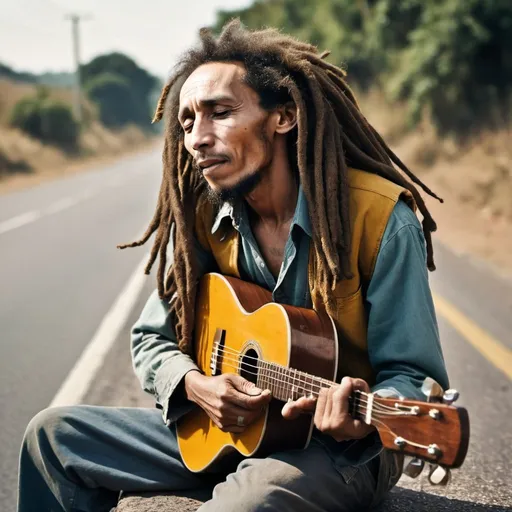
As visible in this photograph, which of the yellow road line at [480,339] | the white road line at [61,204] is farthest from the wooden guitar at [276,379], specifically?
the white road line at [61,204]

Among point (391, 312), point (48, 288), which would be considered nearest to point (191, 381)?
point (391, 312)

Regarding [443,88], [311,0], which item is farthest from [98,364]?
[311,0]

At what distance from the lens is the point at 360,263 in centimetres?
263

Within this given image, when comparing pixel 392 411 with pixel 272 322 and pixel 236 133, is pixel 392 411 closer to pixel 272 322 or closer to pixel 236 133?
pixel 272 322

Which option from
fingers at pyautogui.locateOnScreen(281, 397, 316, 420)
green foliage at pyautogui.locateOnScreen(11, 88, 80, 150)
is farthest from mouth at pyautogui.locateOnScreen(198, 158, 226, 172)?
green foliage at pyautogui.locateOnScreen(11, 88, 80, 150)

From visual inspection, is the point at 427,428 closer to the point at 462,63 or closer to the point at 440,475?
the point at 440,475

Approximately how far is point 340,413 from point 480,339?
402cm

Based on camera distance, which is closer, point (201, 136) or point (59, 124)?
point (201, 136)

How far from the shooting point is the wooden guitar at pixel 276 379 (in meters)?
2.02

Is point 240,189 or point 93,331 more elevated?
point 240,189

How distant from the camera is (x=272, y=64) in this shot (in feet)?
9.17

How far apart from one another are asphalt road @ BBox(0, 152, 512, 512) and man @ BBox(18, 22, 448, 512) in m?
0.73

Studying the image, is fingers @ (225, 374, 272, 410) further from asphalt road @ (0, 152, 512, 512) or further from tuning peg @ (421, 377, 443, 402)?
asphalt road @ (0, 152, 512, 512)

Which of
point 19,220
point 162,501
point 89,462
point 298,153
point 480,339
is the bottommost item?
point 19,220
